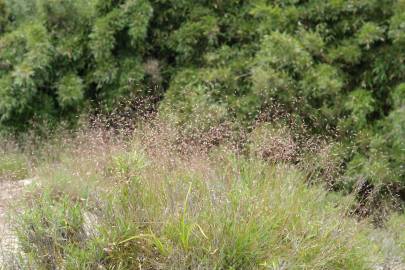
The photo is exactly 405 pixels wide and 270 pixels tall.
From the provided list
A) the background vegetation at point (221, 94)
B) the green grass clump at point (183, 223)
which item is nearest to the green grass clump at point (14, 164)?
the background vegetation at point (221, 94)

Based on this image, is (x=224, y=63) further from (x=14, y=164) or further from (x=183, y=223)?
(x=183, y=223)

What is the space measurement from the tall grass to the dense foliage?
3.69 feet

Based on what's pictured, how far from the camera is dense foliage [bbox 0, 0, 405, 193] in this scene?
18.5 ft

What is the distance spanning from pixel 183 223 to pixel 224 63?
137 inches

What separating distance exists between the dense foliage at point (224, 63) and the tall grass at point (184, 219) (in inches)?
44.3

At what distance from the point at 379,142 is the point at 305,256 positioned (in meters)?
2.44

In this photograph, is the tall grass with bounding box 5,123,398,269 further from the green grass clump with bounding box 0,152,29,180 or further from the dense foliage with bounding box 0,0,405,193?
the green grass clump with bounding box 0,152,29,180

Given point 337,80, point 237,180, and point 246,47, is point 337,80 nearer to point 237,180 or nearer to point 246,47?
point 246,47

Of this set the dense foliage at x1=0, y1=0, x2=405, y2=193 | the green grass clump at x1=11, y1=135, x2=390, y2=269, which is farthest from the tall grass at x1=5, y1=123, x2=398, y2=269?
the dense foliage at x1=0, y1=0, x2=405, y2=193

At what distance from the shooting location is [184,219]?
3.32 meters

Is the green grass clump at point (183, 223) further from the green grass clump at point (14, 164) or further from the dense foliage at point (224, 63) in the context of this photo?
the green grass clump at point (14, 164)

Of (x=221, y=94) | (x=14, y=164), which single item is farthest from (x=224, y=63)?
(x=14, y=164)

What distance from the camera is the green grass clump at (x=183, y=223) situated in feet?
10.7

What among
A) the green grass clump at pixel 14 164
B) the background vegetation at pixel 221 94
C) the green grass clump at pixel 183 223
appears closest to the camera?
the green grass clump at pixel 183 223
